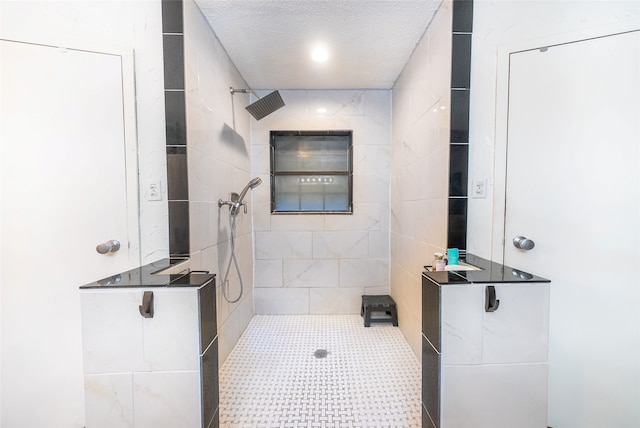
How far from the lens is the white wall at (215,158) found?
49.8 inches

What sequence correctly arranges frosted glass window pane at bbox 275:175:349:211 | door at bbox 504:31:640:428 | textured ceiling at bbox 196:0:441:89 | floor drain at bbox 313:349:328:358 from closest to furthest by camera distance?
door at bbox 504:31:640:428
textured ceiling at bbox 196:0:441:89
floor drain at bbox 313:349:328:358
frosted glass window pane at bbox 275:175:349:211

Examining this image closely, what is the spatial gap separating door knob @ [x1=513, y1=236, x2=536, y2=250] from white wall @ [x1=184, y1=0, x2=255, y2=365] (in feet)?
5.19

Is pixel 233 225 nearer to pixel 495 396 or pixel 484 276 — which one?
pixel 484 276

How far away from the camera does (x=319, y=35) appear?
151cm

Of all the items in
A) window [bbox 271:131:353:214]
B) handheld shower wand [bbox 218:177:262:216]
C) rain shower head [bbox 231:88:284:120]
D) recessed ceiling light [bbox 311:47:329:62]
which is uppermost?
recessed ceiling light [bbox 311:47:329:62]

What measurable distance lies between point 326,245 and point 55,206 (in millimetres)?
1784

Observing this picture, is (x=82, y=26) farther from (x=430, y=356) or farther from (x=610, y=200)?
(x=610, y=200)

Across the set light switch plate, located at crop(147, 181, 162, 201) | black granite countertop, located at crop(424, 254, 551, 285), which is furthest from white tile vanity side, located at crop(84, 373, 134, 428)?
black granite countertop, located at crop(424, 254, 551, 285)

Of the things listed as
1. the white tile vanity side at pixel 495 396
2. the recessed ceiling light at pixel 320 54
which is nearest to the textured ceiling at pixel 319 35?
the recessed ceiling light at pixel 320 54

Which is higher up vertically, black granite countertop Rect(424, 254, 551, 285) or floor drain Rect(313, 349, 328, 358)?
black granite countertop Rect(424, 254, 551, 285)

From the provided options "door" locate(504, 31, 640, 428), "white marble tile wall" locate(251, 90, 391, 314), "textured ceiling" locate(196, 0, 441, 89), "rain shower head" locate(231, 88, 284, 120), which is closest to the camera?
"door" locate(504, 31, 640, 428)

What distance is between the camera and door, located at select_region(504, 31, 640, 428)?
0.99m

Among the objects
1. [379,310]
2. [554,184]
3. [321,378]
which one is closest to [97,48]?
[321,378]

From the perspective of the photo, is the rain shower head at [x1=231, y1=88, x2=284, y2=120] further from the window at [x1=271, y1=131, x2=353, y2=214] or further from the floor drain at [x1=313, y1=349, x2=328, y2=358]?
the floor drain at [x1=313, y1=349, x2=328, y2=358]
